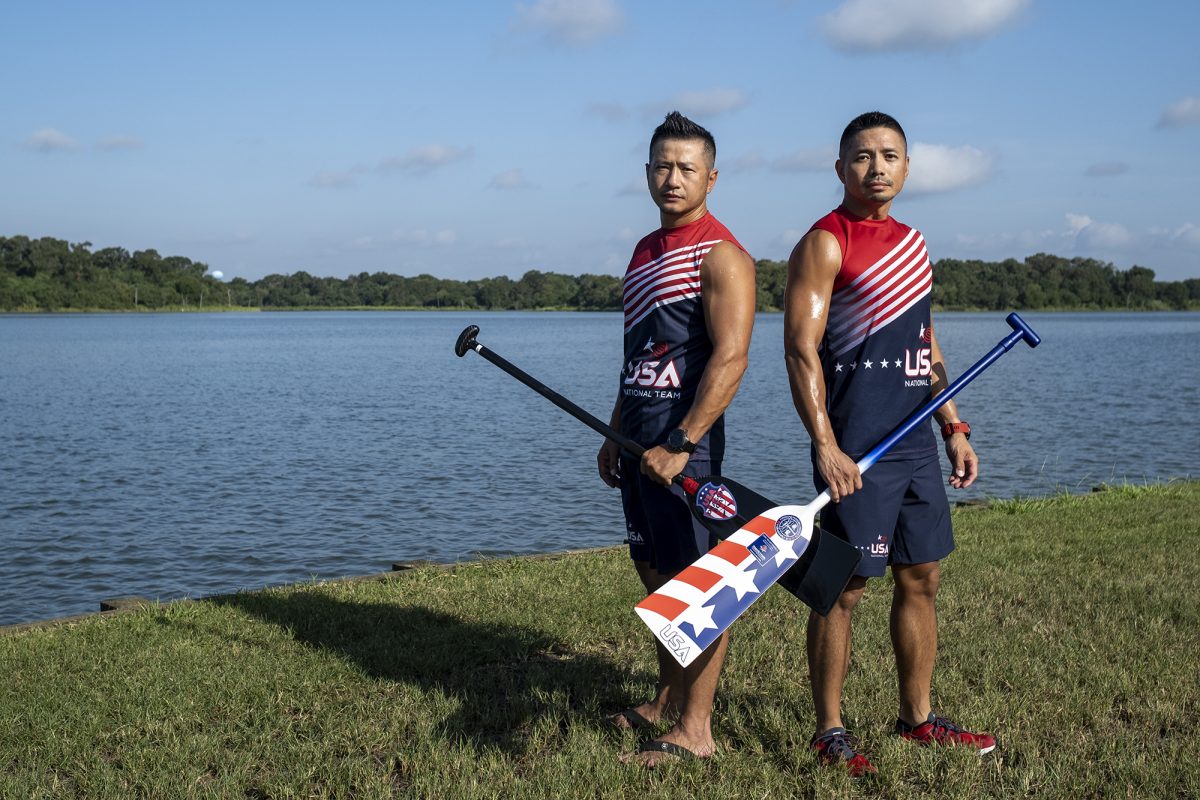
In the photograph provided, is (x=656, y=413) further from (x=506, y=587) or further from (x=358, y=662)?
(x=506, y=587)

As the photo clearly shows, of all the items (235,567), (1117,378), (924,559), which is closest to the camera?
(924,559)

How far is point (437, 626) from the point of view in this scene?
6.19 metres

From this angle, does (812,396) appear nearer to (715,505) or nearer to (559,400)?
(715,505)

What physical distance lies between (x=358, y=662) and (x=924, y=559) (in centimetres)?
284

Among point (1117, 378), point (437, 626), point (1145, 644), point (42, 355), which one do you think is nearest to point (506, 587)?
point (437, 626)

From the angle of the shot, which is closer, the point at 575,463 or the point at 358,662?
the point at 358,662

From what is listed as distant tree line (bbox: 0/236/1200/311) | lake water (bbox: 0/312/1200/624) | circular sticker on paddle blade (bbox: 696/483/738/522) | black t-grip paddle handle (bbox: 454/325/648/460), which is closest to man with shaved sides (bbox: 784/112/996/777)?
circular sticker on paddle blade (bbox: 696/483/738/522)

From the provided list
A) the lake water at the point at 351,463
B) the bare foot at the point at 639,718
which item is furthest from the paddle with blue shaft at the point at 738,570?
the lake water at the point at 351,463

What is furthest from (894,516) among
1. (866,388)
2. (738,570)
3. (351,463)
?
(351,463)

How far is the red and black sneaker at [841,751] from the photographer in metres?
3.99

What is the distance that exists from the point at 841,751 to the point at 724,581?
819 mm

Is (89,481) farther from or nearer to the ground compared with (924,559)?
nearer to the ground

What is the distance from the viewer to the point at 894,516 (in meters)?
4.06

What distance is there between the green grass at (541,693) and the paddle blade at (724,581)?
57 cm
